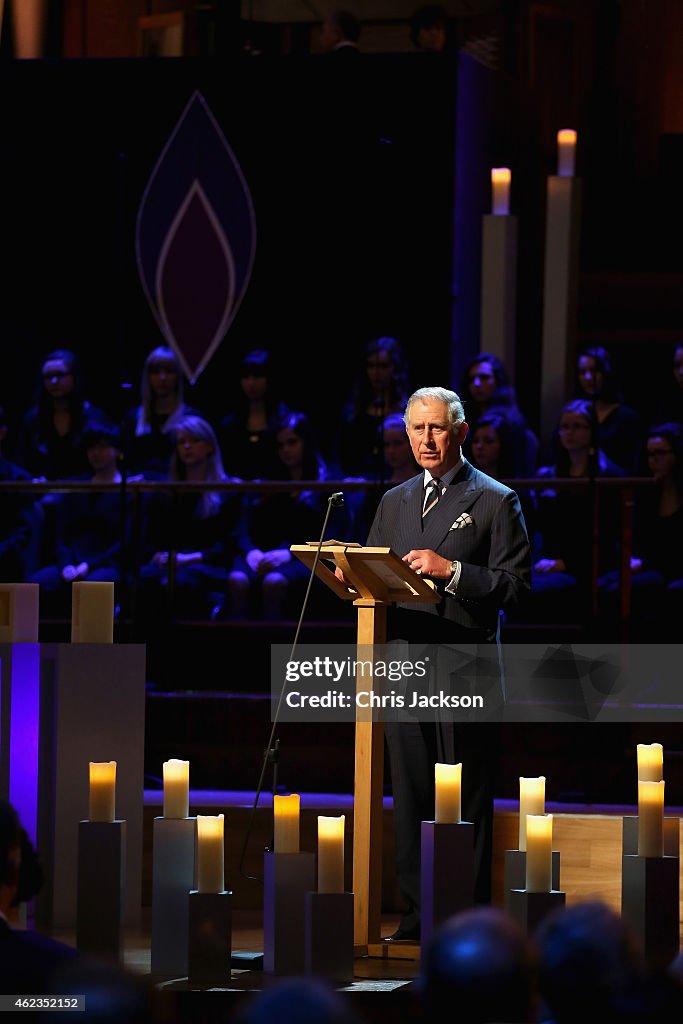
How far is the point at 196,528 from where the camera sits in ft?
18.5

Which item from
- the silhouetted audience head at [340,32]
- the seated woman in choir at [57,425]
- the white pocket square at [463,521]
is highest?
the silhouetted audience head at [340,32]

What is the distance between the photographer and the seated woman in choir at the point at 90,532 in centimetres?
556

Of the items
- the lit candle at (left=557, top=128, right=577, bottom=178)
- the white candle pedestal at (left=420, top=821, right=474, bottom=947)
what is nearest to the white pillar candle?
the white candle pedestal at (left=420, top=821, right=474, bottom=947)

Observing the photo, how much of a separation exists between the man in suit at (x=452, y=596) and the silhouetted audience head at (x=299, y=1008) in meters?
2.09

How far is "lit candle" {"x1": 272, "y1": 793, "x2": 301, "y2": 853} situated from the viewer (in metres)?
3.42

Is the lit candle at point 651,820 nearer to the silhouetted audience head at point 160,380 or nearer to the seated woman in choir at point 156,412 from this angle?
the seated woman in choir at point 156,412

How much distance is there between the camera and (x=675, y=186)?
315 inches

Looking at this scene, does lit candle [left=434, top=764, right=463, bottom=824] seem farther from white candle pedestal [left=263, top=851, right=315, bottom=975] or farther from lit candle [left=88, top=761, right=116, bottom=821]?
lit candle [left=88, top=761, right=116, bottom=821]

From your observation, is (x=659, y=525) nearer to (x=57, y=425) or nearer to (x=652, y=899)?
(x=652, y=899)

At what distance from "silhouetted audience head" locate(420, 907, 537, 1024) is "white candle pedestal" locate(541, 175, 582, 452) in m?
4.55

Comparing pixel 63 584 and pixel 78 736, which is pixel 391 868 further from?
pixel 63 584

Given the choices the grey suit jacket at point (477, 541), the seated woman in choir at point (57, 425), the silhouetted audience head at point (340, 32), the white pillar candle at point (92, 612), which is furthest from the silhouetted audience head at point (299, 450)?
the silhouetted audience head at point (340, 32)

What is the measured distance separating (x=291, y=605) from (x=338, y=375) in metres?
2.09

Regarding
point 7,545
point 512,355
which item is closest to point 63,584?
point 7,545
